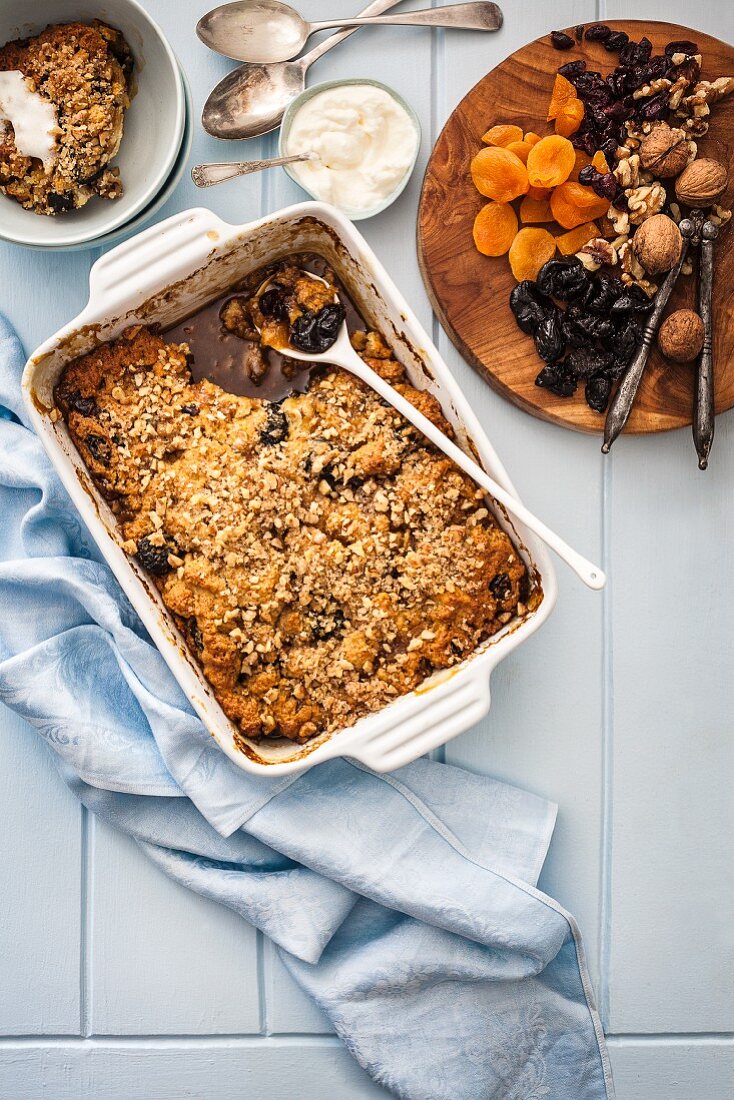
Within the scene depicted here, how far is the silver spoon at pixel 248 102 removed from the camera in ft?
4.89

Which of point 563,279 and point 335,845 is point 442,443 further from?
point 335,845

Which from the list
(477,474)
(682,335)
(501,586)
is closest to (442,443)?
(477,474)

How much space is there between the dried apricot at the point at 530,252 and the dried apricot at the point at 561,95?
0.22 meters

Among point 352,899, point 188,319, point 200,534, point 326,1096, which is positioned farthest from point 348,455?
point 326,1096

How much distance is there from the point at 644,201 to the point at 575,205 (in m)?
0.12

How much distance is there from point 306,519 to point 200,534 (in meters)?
0.18

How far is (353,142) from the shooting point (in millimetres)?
1452

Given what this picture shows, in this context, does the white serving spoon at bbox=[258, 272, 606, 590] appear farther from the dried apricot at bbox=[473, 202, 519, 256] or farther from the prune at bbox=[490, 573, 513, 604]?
the dried apricot at bbox=[473, 202, 519, 256]

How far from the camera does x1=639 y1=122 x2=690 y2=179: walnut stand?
1.44 m

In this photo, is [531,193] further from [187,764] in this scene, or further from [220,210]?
[187,764]

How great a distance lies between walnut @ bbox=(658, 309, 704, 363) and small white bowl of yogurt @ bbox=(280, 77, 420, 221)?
548mm

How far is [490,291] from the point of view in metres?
1.50

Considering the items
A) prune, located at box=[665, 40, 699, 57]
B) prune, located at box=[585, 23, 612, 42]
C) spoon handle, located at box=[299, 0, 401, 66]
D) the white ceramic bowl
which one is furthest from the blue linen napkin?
prune, located at box=[665, 40, 699, 57]

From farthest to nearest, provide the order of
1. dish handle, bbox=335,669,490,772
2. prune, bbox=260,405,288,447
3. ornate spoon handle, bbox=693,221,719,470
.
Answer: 1. ornate spoon handle, bbox=693,221,719,470
2. prune, bbox=260,405,288,447
3. dish handle, bbox=335,669,490,772
